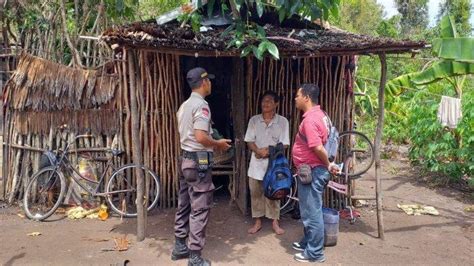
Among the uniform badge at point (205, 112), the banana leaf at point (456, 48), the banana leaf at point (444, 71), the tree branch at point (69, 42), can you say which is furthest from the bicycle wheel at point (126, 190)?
the banana leaf at point (444, 71)

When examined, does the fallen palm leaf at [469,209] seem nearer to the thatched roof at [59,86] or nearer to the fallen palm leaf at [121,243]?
the fallen palm leaf at [121,243]

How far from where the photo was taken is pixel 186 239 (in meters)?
5.08

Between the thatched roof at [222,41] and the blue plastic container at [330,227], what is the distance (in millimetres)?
1886

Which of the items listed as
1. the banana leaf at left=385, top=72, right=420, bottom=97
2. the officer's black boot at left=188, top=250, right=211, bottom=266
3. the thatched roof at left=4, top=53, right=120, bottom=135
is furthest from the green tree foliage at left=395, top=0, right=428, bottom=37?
the officer's black boot at left=188, top=250, right=211, bottom=266

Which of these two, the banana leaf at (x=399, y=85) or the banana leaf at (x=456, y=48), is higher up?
the banana leaf at (x=456, y=48)

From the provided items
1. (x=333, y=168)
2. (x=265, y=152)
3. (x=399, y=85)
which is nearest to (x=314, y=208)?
(x=333, y=168)

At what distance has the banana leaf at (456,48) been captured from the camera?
6363 millimetres

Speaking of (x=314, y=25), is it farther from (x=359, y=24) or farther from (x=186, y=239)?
(x=359, y=24)

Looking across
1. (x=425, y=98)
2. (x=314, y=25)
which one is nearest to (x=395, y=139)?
(x=425, y=98)

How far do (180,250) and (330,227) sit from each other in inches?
70.2

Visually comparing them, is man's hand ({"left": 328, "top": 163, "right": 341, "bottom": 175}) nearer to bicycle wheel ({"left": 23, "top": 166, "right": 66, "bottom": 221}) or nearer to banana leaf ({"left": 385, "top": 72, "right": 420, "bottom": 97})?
bicycle wheel ({"left": 23, "top": 166, "right": 66, "bottom": 221})

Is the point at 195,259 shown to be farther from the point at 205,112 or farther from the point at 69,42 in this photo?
the point at 69,42

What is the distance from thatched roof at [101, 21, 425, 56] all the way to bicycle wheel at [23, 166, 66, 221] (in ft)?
8.61

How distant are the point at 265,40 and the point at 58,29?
16.4ft
